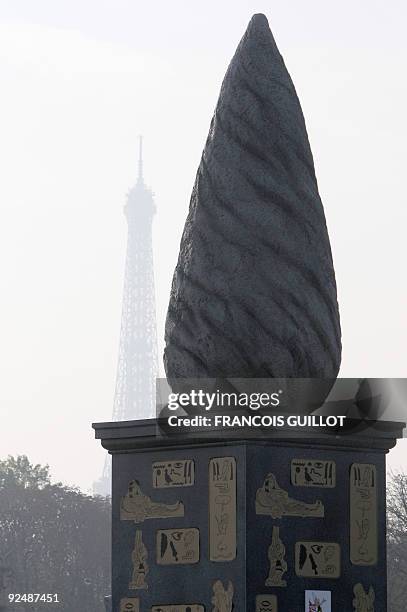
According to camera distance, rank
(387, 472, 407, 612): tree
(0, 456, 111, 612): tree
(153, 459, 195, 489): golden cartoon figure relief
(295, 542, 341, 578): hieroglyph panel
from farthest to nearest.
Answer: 1. (0, 456, 111, 612): tree
2. (387, 472, 407, 612): tree
3. (153, 459, 195, 489): golden cartoon figure relief
4. (295, 542, 341, 578): hieroglyph panel

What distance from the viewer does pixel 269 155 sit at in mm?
15828

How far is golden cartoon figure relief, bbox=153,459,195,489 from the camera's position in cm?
1531

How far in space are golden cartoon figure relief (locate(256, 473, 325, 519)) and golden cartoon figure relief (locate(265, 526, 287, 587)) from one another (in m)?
A: 0.13

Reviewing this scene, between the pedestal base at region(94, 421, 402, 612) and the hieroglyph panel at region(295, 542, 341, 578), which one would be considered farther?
the hieroglyph panel at region(295, 542, 341, 578)

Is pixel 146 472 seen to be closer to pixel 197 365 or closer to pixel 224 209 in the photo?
pixel 197 365

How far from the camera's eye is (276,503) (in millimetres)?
15039

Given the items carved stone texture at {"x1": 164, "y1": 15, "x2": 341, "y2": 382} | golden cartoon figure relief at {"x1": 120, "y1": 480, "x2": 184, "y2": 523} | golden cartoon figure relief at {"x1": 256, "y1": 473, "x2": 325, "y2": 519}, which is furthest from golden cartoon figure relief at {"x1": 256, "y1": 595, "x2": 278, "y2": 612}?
carved stone texture at {"x1": 164, "y1": 15, "x2": 341, "y2": 382}

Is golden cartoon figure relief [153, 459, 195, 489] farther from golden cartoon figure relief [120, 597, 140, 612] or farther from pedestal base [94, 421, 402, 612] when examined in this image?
golden cartoon figure relief [120, 597, 140, 612]

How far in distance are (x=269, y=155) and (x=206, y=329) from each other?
141cm

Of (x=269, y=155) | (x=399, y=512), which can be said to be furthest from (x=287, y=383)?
(x=399, y=512)

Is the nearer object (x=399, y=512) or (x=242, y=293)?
(x=242, y=293)

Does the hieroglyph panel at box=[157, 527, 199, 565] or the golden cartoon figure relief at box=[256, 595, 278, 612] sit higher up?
the hieroglyph panel at box=[157, 527, 199, 565]

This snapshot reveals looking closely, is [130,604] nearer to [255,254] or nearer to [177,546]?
[177,546]

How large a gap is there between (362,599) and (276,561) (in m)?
0.87
